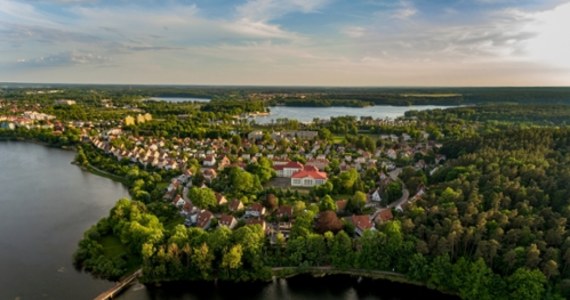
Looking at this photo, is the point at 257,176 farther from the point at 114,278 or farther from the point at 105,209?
the point at 114,278

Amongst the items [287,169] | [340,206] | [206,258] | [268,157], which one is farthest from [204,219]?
[268,157]

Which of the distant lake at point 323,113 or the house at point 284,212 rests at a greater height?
the distant lake at point 323,113

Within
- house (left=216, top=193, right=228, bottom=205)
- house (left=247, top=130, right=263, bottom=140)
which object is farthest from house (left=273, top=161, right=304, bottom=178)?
house (left=247, top=130, right=263, bottom=140)

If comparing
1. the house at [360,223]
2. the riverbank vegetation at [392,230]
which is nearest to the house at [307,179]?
the riverbank vegetation at [392,230]

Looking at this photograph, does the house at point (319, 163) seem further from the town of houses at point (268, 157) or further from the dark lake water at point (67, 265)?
the dark lake water at point (67, 265)

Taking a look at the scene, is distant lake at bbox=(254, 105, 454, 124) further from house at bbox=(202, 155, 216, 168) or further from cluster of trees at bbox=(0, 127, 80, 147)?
house at bbox=(202, 155, 216, 168)

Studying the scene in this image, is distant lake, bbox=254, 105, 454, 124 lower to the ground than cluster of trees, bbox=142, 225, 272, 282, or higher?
higher

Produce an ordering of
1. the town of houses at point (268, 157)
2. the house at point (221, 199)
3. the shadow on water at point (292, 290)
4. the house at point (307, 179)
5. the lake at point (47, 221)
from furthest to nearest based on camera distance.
Result: 1. the house at point (307, 179)
2. the house at point (221, 199)
3. the town of houses at point (268, 157)
4. the lake at point (47, 221)
5. the shadow on water at point (292, 290)
